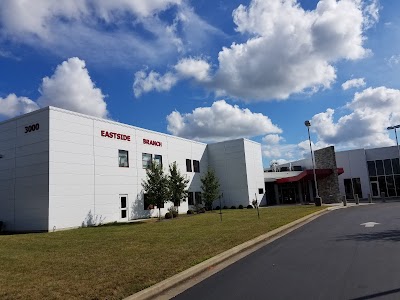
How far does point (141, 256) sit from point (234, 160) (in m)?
33.5

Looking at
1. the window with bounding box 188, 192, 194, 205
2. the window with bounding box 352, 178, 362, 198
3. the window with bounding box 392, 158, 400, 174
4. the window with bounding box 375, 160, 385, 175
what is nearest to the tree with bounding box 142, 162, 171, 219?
the window with bounding box 188, 192, 194, 205

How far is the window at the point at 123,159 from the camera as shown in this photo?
31.1m

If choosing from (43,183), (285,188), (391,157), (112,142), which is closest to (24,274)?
(43,183)

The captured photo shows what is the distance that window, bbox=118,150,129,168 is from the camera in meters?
31.1

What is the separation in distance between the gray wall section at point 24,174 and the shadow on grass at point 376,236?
18745 millimetres

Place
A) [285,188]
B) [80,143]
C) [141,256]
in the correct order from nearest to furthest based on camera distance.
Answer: [141,256] → [80,143] → [285,188]

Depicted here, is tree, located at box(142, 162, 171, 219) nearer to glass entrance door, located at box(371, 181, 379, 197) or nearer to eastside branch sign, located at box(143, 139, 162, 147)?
eastside branch sign, located at box(143, 139, 162, 147)

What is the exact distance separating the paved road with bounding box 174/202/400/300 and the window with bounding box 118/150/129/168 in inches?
819

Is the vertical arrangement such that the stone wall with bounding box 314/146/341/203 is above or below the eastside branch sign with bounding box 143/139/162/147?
below

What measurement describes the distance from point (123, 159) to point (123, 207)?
4.05 m

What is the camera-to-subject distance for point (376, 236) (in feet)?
43.0

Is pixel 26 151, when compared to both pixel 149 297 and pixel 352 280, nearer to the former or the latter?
pixel 149 297

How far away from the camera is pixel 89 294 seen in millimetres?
6980

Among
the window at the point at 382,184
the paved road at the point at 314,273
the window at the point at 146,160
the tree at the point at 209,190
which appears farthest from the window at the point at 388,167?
the paved road at the point at 314,273
